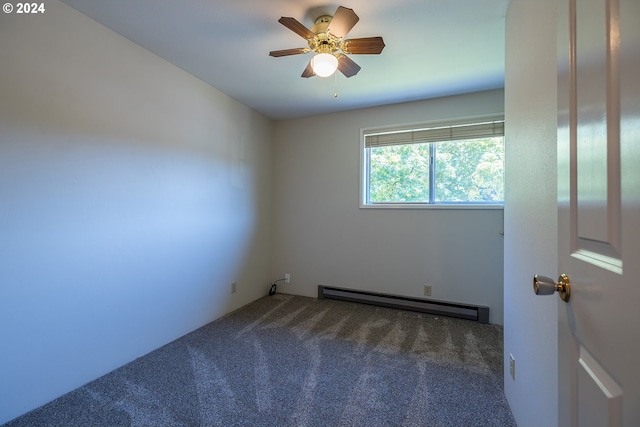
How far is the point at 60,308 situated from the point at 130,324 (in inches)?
19.6

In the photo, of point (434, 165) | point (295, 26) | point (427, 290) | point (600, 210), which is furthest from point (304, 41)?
point (427, 290)

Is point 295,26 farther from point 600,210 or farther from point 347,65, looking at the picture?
point 600,210

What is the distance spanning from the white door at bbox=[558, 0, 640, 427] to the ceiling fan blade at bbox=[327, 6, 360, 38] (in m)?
1.09

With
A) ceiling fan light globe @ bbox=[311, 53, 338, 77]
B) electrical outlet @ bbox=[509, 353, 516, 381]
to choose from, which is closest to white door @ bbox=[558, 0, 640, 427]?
electrical outlet @ bbox=[509, 353, 516, 381]

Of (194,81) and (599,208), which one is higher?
(194,81)

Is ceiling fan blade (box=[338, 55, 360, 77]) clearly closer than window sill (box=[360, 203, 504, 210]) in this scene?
Yes

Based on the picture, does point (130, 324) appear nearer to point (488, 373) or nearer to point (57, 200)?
point (57, 200)

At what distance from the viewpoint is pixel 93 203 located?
1783mm

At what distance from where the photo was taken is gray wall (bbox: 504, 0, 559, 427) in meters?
1.02

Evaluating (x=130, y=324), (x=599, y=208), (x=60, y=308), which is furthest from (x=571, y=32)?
(x=130, y=324)

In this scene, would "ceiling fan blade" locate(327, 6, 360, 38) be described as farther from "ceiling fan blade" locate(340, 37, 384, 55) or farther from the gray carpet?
the gray carpet

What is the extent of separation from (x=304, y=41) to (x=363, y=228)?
2.13 metres

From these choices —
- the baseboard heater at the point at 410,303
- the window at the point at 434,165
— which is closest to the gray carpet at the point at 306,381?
the baseboard heater at the point at 410,303

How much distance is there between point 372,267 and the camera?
327cm
